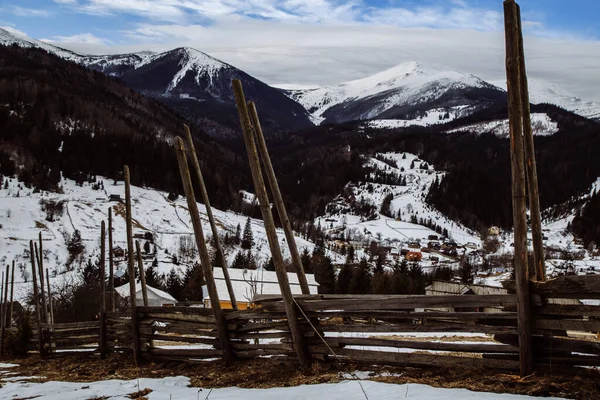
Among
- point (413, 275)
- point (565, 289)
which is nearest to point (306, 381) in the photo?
point (565, 289)

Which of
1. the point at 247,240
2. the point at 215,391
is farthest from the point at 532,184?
the point at 247,240

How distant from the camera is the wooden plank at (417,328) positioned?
28.7 ft

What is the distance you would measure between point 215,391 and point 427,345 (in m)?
3.31

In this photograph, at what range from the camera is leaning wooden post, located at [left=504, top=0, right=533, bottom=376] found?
8.30m

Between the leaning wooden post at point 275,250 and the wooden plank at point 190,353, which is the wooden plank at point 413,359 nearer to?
the leaning wooden post at point 275,250

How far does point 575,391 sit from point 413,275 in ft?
331

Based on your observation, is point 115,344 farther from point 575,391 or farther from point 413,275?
point 413,275

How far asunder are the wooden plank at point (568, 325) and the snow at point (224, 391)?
4.25 feet

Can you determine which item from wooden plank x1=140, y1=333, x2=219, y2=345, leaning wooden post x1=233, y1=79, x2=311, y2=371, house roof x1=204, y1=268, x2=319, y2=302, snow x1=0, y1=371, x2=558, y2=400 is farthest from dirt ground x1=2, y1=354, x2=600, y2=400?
house roof x1=204, y1=268, x2=319, y2=302

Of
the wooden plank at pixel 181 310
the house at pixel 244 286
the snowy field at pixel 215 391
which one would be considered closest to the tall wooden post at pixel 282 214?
the wooden plank at pixel 181 310

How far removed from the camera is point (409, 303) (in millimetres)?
9750

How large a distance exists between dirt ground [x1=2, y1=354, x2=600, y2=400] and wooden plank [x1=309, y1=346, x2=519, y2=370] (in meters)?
0.10

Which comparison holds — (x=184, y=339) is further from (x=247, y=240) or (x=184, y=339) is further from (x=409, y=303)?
(x=247, y=240)

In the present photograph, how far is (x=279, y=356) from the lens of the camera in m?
11.4
